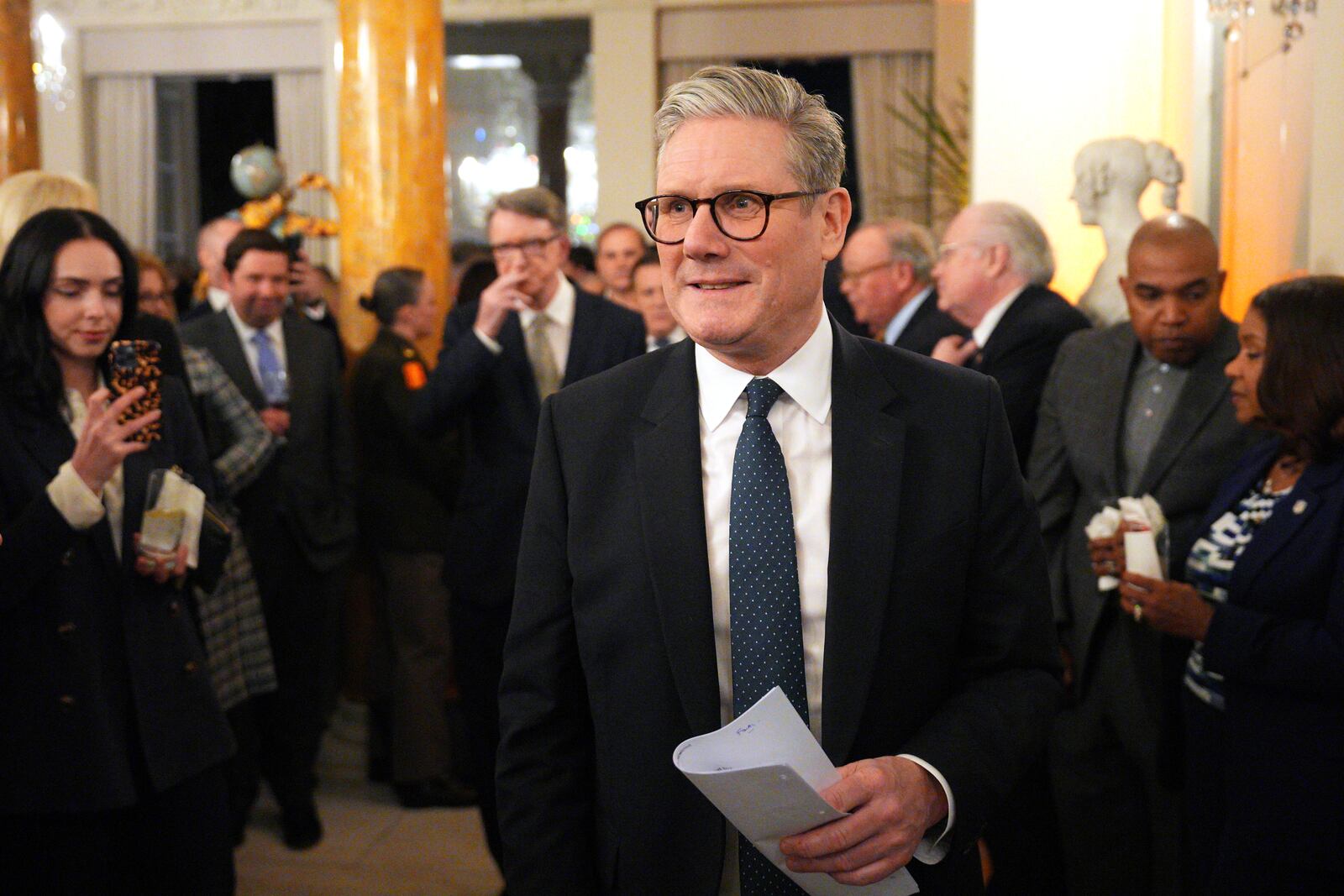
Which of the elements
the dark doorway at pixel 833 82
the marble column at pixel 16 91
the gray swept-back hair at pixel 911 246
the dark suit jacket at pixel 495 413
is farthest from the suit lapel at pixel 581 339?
the dark doorway at pixel 833 82

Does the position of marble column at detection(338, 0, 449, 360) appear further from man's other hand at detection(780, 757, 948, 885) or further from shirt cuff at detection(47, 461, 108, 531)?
man's other hand at detection(780, 757, 948, 885)

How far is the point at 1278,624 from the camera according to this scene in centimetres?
221

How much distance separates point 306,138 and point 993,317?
7.84m

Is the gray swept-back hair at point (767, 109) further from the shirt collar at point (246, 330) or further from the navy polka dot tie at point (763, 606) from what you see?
the shirt collar at point (246, 330)

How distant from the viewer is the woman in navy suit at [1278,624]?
2121 mm

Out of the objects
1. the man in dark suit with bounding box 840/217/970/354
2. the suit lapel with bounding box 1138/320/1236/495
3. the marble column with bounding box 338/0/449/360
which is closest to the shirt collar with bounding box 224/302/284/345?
the marble column with bounding box 338/0/449/360

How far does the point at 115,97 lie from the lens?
10.2 meters

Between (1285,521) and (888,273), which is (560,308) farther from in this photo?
(1285,521)

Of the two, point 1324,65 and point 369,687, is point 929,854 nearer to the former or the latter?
point 1324,65

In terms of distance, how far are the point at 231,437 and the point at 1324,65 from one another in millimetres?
2881

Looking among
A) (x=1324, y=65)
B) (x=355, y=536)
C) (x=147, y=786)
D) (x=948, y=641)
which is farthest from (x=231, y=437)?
(x=1324, y=65)

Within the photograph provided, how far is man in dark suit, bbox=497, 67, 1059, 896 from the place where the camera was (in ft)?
4.85

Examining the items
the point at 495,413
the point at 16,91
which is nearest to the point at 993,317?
the point at 495,413

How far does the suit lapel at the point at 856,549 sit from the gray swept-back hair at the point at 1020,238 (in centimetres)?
226
